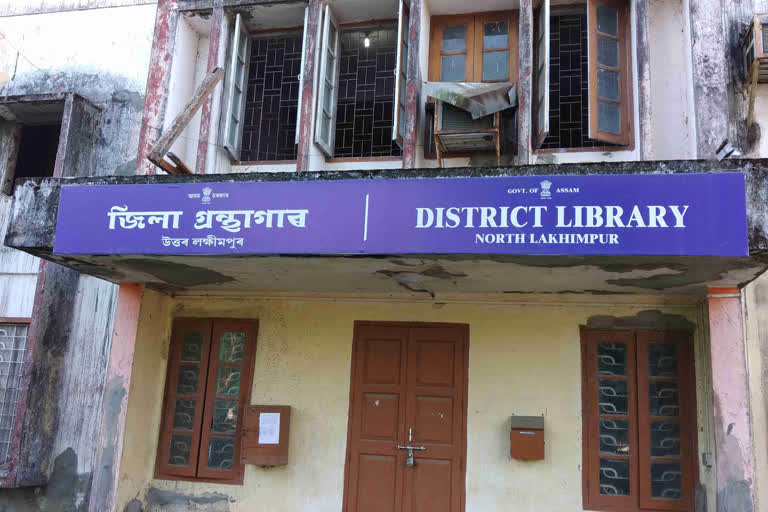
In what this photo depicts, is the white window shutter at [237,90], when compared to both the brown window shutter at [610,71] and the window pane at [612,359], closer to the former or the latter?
the brown window shutter at [610,71]

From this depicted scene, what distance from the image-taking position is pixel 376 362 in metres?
7.78

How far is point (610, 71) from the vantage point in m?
7.62

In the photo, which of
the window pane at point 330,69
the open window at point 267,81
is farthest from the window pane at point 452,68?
the open window at point 267,81

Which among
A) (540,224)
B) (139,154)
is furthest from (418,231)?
(139,154)

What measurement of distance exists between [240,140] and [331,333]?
2.61 metres

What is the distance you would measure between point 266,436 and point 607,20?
5.90 m

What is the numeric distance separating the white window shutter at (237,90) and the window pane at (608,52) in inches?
164

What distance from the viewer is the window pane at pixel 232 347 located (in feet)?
26.8

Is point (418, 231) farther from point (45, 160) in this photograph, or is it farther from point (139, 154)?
point (45, 160)

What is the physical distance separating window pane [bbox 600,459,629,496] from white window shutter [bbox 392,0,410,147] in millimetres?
3955

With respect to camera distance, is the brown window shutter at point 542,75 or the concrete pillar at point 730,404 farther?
the brown window shutter at point 542,75

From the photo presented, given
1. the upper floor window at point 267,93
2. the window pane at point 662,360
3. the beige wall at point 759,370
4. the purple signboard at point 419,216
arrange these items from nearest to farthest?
the purple signboard at point 419,216 → the beige wall at point 759,370 → the window pane at point 662,360 → the upper floor window at point 267,93

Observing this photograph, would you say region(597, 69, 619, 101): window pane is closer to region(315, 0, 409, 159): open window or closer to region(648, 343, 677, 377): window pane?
region(315, 0, 409, 159): open window

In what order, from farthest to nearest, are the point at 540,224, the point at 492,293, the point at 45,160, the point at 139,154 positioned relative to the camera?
the point at 45,160 < the point at 139,154 < the point at 492,293 < the point at 540,224
